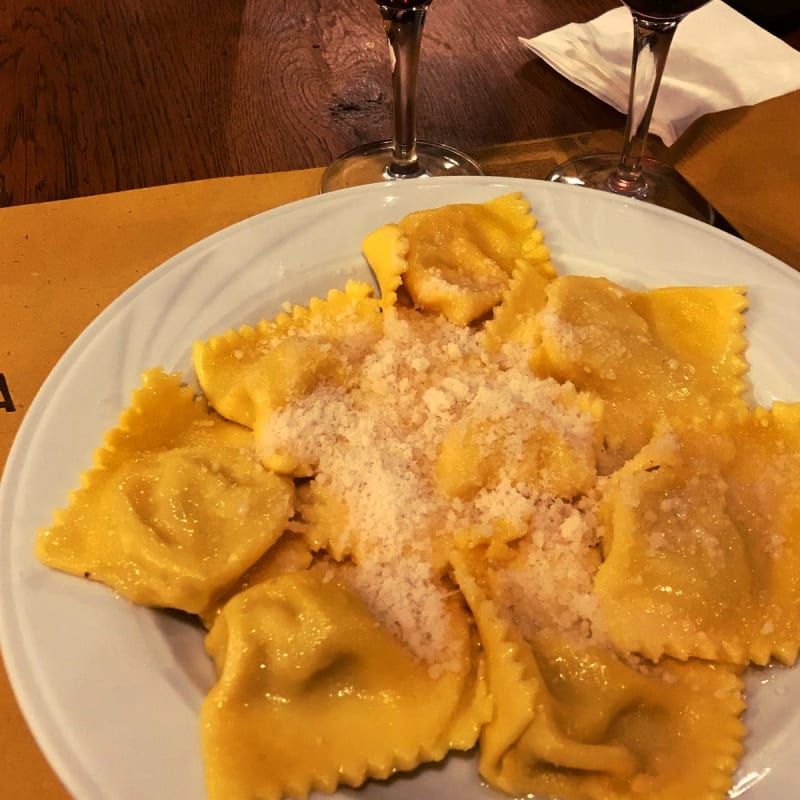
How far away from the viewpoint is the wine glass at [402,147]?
243cm

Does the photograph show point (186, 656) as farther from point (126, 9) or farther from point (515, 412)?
point (126, 9)

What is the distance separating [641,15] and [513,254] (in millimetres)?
830

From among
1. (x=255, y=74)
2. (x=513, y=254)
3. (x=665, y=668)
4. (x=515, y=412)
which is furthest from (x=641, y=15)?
(x=665, y=668)

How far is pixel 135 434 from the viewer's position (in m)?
1.77

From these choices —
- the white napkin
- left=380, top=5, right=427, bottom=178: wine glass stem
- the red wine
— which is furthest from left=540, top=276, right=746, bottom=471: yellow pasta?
the white napkin

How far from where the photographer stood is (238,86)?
3.21m

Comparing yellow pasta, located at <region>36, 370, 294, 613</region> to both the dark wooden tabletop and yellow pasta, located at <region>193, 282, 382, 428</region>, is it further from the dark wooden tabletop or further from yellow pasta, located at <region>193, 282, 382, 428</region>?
the dark wooden tabletop

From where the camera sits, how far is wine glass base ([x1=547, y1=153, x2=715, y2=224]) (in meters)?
2.67

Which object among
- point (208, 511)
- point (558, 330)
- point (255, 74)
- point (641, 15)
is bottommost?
point (208, 511)

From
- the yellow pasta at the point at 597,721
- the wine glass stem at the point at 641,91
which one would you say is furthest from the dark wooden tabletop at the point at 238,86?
the yellow pasta at the point at 597,721

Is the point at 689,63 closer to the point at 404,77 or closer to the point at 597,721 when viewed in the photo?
the point at 404,77

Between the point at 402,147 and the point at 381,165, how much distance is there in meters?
0.13

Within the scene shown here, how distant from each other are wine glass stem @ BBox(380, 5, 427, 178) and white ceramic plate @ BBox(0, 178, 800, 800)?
42 cm

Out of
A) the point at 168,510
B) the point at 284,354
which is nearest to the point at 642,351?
the point at 284,354
